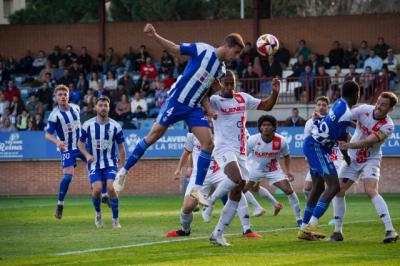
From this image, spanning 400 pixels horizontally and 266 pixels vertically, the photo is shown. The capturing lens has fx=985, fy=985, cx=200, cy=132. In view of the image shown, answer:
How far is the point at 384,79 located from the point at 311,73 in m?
2.63

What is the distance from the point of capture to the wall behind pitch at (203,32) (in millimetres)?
39000

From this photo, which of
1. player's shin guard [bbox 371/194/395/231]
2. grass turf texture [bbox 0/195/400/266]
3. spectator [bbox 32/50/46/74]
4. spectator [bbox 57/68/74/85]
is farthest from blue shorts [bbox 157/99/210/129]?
spectator [bbox 32/50/46/74]

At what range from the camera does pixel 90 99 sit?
114ft

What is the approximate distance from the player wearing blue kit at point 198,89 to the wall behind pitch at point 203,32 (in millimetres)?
25383

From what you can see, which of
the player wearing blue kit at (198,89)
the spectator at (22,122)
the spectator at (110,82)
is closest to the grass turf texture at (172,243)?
the player wearing blue kit at (198,89)

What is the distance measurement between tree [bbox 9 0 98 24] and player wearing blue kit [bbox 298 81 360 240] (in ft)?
146

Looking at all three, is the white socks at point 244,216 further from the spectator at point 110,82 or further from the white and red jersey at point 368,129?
the spectator at point 110,82

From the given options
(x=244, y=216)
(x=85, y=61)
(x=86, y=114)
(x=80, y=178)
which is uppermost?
(x=85, y=61)

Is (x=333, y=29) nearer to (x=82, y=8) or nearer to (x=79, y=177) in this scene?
(x=79, y=177)

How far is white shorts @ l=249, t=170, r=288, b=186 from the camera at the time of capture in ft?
59.5

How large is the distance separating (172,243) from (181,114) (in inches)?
74.9

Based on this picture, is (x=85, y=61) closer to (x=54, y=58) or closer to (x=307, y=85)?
(x=54, y=58)

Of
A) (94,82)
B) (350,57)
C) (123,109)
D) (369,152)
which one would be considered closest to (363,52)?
(350,57)

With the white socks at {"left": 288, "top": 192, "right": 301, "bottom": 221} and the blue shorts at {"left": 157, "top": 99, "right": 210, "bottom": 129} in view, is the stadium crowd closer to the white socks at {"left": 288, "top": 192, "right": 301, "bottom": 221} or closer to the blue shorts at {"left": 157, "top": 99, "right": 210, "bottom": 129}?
the white socks at {"left": 288, "top": 192, "right": 301, "bottom": 221}
